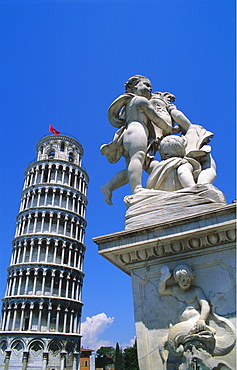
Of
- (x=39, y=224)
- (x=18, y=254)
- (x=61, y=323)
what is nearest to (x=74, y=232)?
(x=39, y=224)

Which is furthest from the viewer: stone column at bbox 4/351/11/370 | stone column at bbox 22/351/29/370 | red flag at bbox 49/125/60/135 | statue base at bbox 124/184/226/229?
red flag at bbox 49/125/60/135

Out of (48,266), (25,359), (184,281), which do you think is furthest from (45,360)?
(184,281)

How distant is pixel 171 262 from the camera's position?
2.94 m

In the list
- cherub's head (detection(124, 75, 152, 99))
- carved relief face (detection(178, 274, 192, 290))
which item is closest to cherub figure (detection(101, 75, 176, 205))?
cherub's head (detection(124, 75, 152, 99))

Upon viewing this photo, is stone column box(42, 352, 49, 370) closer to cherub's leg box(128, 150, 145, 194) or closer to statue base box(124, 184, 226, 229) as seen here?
cherub's leg box(128, 150, 145, 194)

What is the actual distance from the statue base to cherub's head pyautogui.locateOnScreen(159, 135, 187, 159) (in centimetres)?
66

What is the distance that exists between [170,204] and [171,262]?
60cm

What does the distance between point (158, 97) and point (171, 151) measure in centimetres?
136

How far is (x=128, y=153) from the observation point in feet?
14.0

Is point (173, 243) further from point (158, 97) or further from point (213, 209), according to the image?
point (158, 97)

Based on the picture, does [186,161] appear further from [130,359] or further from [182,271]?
[130,359]

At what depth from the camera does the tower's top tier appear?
175 feet

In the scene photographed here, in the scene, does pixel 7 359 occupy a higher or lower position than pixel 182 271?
lower

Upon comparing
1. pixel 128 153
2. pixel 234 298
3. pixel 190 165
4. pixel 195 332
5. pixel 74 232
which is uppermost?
pixel 74 232
